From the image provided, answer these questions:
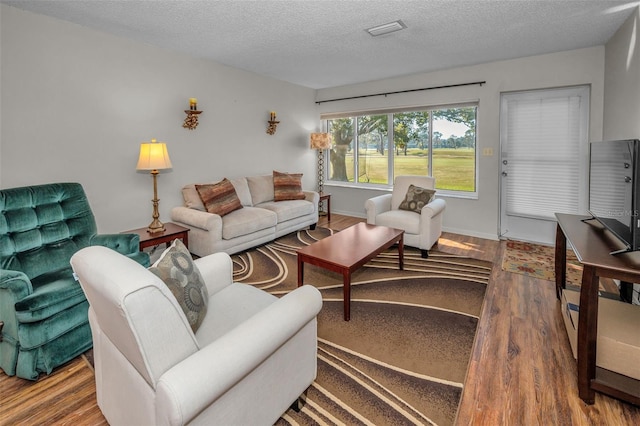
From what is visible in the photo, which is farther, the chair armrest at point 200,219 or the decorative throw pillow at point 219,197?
the decorative throw pillow at point 219,197

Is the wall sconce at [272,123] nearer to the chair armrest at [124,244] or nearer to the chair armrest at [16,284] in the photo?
the chair armrest at [124,244]

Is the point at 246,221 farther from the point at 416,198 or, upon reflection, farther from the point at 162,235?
the point at 416,198

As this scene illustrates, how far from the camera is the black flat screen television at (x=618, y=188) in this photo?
66.3 inches

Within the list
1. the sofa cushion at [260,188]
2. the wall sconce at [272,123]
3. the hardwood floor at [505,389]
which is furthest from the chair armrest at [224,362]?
the wall sconce at [272,123]

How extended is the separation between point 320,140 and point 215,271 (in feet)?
13.9

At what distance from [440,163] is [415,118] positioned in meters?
0.86

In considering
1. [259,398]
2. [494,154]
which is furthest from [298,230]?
[259,398]

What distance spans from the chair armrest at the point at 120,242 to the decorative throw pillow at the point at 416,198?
3153mm

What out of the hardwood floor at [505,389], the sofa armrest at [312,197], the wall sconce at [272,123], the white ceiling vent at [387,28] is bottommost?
the hardwood floor at [505,389]

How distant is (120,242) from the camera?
2438 mm

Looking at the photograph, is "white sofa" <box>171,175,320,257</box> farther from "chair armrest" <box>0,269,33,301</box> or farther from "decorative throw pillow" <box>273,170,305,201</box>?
"chair armrest" <box>0,269,33,301</box>

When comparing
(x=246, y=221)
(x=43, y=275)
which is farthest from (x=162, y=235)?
(x=43, y=275)

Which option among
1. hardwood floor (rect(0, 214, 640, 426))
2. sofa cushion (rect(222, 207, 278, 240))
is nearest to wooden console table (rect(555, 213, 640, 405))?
hardwood floor (rect(0, 214, 640, 426))

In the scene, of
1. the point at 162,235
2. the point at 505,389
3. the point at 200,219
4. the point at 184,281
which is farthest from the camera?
the point at 200,219
